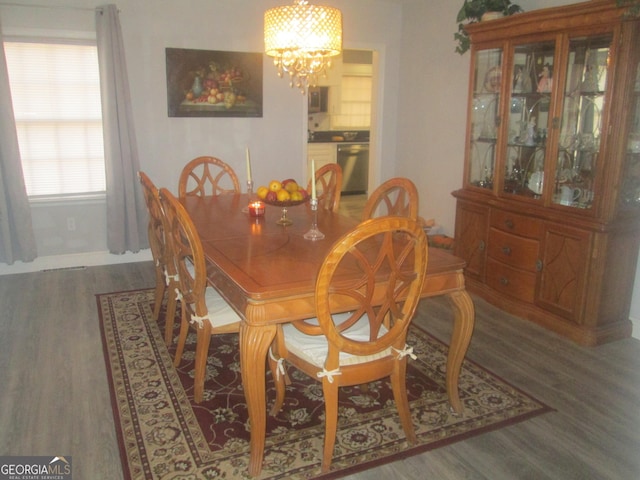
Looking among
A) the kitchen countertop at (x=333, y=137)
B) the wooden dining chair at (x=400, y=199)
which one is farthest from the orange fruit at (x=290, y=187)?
the kitchen countertop at (x=333, y=137)

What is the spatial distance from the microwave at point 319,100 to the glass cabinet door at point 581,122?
5.16m

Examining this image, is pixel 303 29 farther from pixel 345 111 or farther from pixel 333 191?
pixel 345 111

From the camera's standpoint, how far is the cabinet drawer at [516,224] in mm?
3426

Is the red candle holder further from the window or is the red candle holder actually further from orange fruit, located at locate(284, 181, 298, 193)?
the window

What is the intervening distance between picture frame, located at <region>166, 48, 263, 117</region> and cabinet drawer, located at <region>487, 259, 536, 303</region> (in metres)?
2.64

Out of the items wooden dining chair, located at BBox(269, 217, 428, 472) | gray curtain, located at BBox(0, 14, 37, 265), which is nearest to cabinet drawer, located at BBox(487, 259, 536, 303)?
wooden dining chair, located at BBox(269, 217, 428, 472)

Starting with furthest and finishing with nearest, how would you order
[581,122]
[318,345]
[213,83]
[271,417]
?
[213,83] → [581,122] → [271,417] → [318,345]

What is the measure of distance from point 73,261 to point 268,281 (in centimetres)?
338

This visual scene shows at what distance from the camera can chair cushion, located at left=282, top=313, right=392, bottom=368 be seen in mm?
2066

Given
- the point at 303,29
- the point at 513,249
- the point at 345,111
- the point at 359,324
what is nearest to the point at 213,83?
the point at 303,29

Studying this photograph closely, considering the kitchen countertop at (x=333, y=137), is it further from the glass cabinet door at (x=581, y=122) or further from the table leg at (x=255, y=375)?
the table leg at (x=255, y=375)

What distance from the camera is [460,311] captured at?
7.66 ft

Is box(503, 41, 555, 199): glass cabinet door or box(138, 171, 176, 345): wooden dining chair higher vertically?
box(503, 41, 555, 199): glass cabinet door

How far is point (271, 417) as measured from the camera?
95.3 inches
